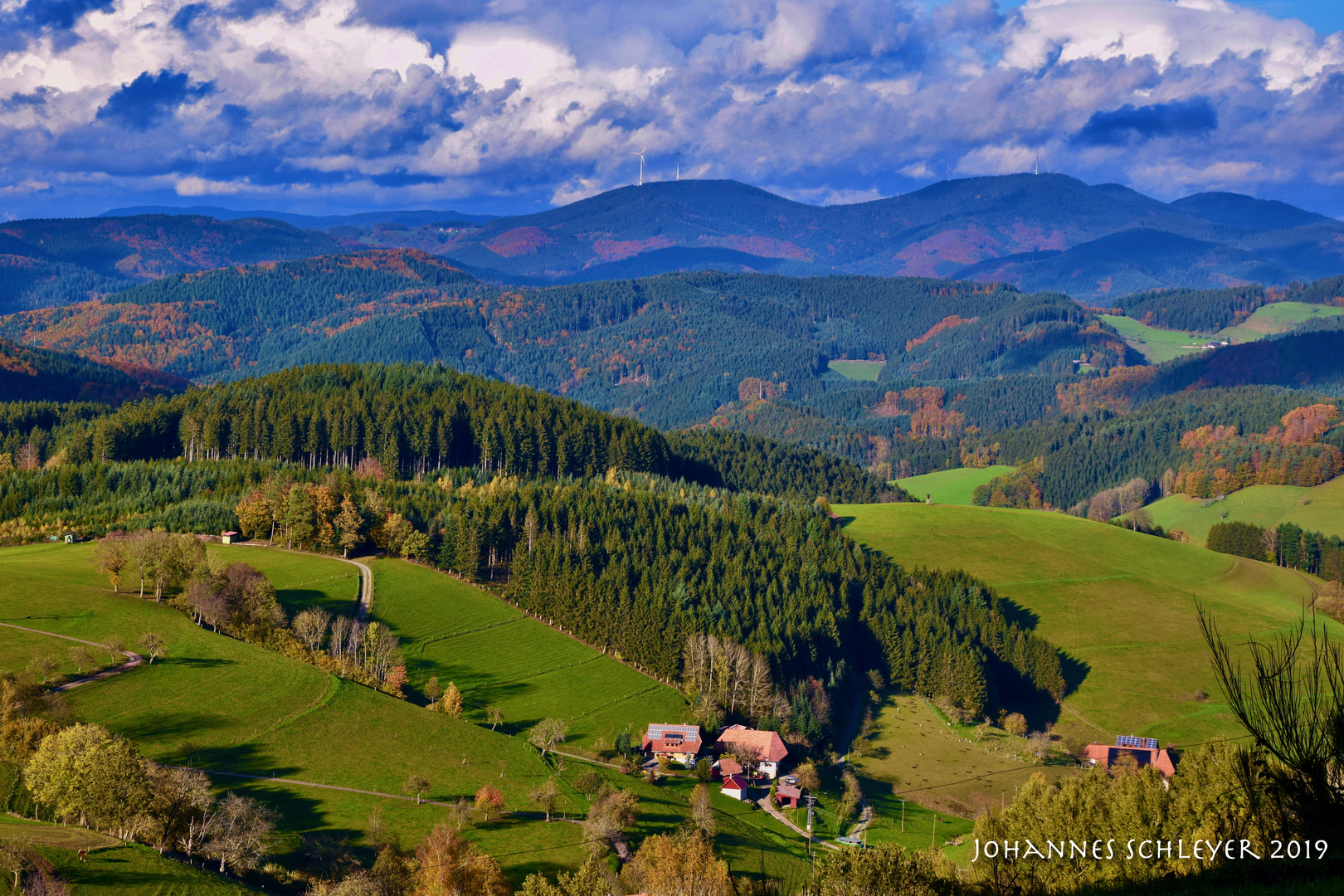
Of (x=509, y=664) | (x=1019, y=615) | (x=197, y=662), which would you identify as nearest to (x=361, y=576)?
(x=509, y=664)

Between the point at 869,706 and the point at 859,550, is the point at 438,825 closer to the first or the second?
the point at 869,706

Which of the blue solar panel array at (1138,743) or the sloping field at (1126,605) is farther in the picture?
the sloping field at (1126,605)

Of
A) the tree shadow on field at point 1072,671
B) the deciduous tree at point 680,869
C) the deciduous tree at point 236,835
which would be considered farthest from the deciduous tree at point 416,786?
the tree shadow on field at point 1072,671

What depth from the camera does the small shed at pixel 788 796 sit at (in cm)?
10206

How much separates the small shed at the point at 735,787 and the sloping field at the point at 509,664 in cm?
1164

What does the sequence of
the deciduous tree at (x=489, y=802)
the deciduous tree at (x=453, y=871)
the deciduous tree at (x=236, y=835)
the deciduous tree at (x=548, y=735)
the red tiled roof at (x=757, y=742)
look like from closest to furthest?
the deciduous tree at (x=453, y=871), the deciduous tree at (x=236, y=835), the deciduous tree at (x=489, y=802), the deciduous tree at (x=548, y=735), the red tiled roof at (x=757, y=742)

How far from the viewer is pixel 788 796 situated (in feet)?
337

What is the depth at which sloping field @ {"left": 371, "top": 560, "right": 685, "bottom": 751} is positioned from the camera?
364ft

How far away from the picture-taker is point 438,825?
6756 cm

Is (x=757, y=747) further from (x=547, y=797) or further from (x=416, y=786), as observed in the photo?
(x=416, y=786)

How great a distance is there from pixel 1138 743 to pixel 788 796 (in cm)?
4837

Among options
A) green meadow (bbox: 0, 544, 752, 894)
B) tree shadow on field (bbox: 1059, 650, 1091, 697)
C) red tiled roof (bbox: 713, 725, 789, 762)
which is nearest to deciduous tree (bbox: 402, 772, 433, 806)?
green meadow (bbox: 0, 544, 752, 894)

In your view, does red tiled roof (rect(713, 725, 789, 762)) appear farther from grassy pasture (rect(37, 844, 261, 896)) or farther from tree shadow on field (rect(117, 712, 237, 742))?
grassy pasture (rect(37, 844, 261, 896))

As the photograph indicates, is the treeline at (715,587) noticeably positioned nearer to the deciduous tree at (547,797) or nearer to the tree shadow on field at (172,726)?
the deciduous tree at (547,797)
